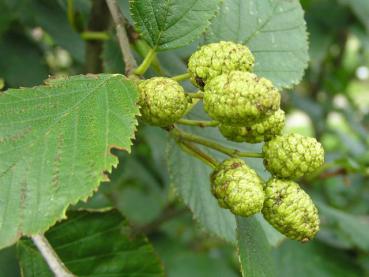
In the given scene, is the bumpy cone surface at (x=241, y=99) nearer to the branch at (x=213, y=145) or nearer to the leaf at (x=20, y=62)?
the branch at (x=213, y=145)

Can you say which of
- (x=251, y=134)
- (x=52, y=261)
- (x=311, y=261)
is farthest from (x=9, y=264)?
(x=311, y=261)

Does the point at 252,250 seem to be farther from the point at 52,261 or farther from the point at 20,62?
the point at 20,62

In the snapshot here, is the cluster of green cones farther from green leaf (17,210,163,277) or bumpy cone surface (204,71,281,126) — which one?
green leaf (17,210,163,277)

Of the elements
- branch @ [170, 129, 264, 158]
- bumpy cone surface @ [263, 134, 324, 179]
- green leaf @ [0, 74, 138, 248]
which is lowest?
branch @ [170, 129, 264, 158]

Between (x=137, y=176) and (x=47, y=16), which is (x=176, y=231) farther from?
(x=47, y=16)

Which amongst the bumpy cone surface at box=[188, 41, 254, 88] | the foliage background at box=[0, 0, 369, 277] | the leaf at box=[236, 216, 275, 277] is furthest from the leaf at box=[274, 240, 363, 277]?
the bumpy cone surface at box=[188, 41, 254, 88]

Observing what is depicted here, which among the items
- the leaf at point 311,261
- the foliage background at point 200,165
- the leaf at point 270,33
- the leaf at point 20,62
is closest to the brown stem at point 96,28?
the foliage background at point 200,165
